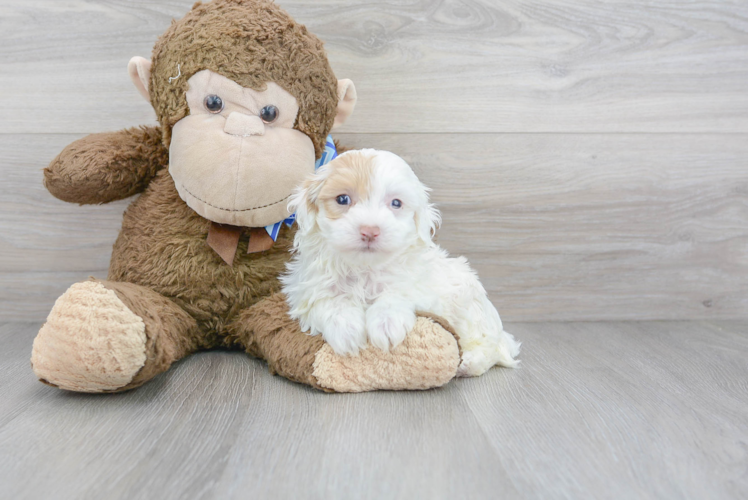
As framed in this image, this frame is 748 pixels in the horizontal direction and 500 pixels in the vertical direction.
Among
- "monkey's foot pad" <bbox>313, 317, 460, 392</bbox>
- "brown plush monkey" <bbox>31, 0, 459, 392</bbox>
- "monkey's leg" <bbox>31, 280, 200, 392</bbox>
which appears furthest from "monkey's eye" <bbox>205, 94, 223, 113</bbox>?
"monkey's foot pad" <bbox>313, 317, 460, 392</bbox>

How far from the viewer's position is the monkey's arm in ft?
3.06

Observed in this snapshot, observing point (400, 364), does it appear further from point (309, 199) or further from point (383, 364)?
point (309, 199)

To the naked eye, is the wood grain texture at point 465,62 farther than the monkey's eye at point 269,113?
Yes

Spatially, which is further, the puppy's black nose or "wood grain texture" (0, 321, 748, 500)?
the puppy's black nose

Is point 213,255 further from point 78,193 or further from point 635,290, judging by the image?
point 635,290

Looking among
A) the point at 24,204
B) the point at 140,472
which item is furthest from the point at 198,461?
the point at 24,204

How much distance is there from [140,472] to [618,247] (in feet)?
3.72

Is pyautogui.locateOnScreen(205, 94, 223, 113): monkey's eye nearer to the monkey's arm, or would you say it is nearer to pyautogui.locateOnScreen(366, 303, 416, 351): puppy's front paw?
the monkey's arm

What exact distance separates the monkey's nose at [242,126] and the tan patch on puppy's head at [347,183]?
163 millimetres

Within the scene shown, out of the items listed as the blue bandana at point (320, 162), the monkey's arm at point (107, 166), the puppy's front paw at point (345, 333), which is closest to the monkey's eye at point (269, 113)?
the blue bandana at point (320, 162)

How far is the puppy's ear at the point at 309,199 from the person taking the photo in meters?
0.83

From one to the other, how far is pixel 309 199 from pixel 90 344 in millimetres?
362

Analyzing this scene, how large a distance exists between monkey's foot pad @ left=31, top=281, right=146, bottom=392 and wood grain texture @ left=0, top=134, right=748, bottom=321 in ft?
1.61

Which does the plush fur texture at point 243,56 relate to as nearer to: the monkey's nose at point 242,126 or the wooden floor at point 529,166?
the monkey's nose at point 242,126
